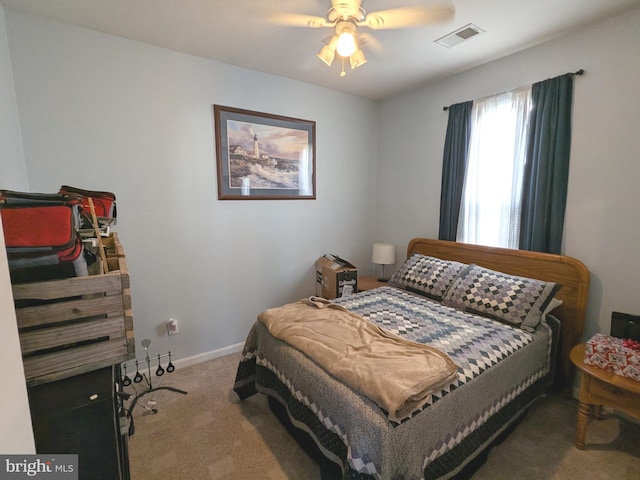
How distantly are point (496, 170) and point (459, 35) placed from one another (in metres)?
1.09

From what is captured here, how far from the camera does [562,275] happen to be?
211 centimetres

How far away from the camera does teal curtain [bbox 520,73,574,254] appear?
2086 millimetres

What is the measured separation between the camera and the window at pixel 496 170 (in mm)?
2340

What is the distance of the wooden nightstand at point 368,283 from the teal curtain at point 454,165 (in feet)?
2.62

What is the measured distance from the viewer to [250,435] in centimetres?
181

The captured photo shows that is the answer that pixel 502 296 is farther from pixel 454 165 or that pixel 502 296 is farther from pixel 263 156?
pixel 263 156

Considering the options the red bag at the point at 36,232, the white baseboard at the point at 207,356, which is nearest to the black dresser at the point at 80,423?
the red bag at the point at 36,232

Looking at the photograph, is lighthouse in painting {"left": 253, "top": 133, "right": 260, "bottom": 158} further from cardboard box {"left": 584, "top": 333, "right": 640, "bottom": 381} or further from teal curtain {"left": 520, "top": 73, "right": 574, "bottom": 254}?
cardboard box {"left": 584, "top": 333, "right": 640, "bottom": 381}

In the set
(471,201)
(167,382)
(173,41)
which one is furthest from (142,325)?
(471,201)

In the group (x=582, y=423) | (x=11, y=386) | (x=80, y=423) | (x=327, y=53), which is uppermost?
(x=327, y=53)

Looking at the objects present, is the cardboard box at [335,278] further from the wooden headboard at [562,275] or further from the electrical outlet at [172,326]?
the electrical outlet at [172,326]

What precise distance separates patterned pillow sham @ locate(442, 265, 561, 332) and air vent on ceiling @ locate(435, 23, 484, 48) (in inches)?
66.7

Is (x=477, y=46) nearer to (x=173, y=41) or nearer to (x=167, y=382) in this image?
(x=173, y=41)

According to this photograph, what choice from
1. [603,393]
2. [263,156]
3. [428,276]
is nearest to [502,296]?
[428,276]
